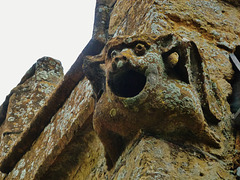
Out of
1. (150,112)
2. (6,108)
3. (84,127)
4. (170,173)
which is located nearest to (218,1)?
(84,127)

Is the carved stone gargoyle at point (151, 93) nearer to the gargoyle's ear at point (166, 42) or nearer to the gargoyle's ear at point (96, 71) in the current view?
the gargoyle's ear at point (166, 42)

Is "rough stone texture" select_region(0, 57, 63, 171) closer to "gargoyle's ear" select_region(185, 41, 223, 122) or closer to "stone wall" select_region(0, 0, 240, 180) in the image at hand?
"stone wall" select_region(0, 0, 240, 180)

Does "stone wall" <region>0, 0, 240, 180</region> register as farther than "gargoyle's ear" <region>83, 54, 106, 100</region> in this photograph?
No

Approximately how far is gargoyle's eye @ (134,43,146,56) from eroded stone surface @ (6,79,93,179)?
2.72 feet

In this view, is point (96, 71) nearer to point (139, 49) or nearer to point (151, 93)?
point (139, 49)

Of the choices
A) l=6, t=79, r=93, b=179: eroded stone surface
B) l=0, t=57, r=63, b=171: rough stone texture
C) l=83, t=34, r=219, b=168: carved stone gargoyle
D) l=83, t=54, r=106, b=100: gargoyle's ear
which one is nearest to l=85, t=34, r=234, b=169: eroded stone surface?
l=83, t=34, r=219, b=168: carved stone gargoyle

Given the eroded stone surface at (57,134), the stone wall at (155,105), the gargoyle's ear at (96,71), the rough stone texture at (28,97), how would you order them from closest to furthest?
the stone wall at (155,105), the gargoyle's ear at (96,71), the eroded stone surface at (57,134), the rough stone texture at (28,97)

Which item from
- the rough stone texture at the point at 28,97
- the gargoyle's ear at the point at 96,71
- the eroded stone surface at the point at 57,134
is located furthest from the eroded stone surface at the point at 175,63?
the rough stone texture at the point at 28,97

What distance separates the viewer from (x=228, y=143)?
1.88m

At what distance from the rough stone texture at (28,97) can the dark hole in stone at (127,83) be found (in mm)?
2717

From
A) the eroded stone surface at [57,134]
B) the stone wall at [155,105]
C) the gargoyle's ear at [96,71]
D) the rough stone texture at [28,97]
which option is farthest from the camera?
the rough stone texture at [28,97]

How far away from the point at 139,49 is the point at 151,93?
0.25 m

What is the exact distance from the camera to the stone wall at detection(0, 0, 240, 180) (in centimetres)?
174

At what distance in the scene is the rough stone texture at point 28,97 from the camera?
4.61m
